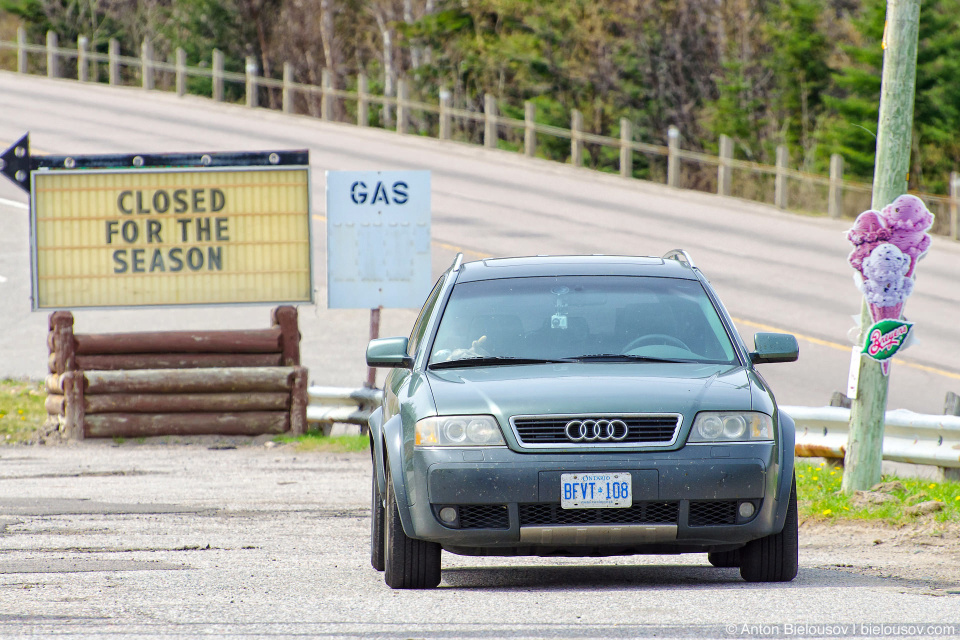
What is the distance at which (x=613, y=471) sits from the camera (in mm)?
6574

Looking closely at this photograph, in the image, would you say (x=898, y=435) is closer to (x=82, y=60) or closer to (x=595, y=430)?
(x=595, y=430)

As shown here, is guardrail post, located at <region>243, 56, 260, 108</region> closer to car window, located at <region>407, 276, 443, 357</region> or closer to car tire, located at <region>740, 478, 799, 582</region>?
car window, located at <region>407, 276, 443, 357</region>

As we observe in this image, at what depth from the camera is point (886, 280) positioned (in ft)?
31.0

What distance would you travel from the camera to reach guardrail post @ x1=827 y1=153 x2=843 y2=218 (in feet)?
94.6

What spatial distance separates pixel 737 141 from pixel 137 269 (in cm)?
2632

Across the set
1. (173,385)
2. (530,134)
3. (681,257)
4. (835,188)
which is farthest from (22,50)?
(681,257)

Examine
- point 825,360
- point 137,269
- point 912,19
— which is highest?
point 912,19

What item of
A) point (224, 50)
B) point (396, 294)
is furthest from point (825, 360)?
point (224, 50)

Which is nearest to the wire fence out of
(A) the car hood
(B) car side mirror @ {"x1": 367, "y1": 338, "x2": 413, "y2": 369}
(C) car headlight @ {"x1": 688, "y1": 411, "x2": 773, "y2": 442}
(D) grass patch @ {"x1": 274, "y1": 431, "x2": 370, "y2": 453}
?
(D) grass patch @ {"x1": 274, "y1": 431, "x2": 370, "y2": 453}

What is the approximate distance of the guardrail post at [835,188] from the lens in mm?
28848

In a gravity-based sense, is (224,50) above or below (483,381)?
above

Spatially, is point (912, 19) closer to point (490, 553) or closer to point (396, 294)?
point (490, 553)

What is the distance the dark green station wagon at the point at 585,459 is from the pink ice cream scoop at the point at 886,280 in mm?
2416

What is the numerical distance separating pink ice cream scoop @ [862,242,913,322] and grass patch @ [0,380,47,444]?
945cm
